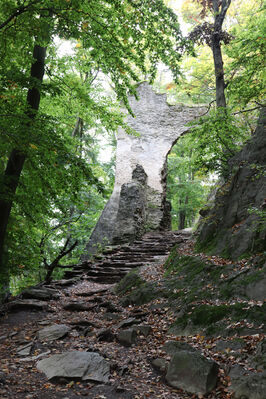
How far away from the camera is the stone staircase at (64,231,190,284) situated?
8.61m

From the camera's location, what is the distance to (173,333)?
3.95 meters

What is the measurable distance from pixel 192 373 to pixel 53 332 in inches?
92.9

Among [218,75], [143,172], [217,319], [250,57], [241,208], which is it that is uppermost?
[218,75]

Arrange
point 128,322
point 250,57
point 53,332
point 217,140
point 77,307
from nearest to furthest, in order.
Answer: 1. point 53,332
2. point 128,322
3. point 77,307
4. point 217,140
5. point 250,57

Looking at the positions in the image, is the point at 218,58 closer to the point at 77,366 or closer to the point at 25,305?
the point at 25,305

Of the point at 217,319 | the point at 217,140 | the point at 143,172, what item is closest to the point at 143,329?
the point at 217,319

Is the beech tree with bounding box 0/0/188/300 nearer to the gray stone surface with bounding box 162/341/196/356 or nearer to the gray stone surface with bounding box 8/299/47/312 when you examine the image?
the gray stone surface with bounding box 8/299/47/312

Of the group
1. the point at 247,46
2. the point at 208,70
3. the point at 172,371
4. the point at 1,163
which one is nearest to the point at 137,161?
the point at 208,70

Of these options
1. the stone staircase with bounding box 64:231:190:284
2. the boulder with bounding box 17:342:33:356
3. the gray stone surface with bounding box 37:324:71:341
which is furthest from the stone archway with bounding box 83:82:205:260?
the boulder with bounding box 17:342:33:356

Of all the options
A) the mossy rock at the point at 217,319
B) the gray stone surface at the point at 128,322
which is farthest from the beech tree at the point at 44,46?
the mossy rock at the point at 217,319

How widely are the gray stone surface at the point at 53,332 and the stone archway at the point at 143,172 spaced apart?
23.1 feet

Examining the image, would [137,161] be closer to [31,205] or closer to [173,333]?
[31,205]

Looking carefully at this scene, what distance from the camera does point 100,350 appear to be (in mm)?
3738

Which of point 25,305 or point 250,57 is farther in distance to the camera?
point 250,57
